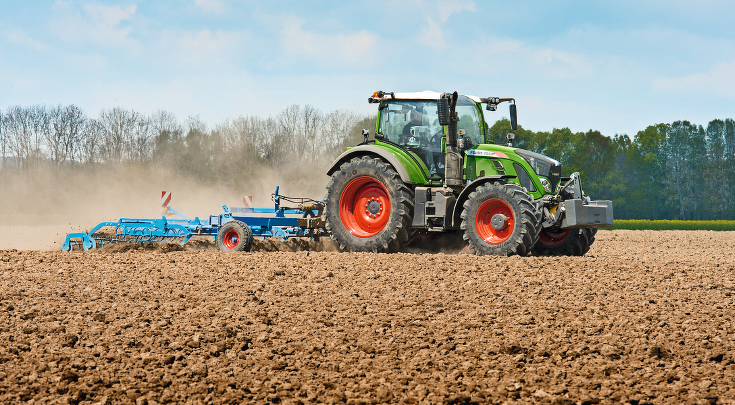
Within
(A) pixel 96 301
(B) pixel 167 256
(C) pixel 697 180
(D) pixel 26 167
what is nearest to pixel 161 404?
(A) pixel 96 301

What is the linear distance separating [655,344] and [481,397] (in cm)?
177

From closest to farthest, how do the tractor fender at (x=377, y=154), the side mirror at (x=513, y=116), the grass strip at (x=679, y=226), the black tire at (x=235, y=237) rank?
the tractor fender at (x=377, y=154) < the side mirror at (x=513, y=116) < the black tire at (x=235, y=237) < the grass strip at (x=679, y=226)

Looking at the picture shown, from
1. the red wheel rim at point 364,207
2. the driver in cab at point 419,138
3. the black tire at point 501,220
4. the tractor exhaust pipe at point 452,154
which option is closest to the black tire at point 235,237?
the red wheel rim at point 364,207

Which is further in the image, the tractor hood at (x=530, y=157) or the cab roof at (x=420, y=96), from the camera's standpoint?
the cab roof at (x=420, y=96)

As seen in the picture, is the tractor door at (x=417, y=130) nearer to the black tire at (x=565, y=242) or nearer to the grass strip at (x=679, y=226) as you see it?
the black tire at (x=565, y=242)

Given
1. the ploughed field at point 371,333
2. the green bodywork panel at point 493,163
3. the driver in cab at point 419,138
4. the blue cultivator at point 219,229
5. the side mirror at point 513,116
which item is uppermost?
the side mirror at point 513,116

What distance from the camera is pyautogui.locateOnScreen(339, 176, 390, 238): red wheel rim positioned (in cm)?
889

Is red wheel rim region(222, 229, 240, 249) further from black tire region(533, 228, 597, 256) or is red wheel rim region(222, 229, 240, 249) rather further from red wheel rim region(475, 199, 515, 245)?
black tire region(533, 228, 597, 256)

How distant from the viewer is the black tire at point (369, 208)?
27.6 ft

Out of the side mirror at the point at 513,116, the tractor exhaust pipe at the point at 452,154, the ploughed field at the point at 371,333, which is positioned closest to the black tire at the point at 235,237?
the ploughed field at the point at 371,333

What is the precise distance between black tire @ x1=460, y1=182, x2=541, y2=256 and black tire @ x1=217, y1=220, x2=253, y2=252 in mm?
3665

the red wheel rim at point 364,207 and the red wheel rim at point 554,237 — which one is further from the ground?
the red wheel rim at point 364,207

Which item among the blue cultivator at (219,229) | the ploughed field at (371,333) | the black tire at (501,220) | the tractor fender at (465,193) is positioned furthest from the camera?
the blue cultivator at (219,229)

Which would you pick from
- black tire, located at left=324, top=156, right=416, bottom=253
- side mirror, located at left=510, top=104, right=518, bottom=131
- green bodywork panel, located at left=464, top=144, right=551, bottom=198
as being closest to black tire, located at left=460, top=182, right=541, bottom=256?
green bodywork panel, located at left=464, top=144, right=551, bottom=198
